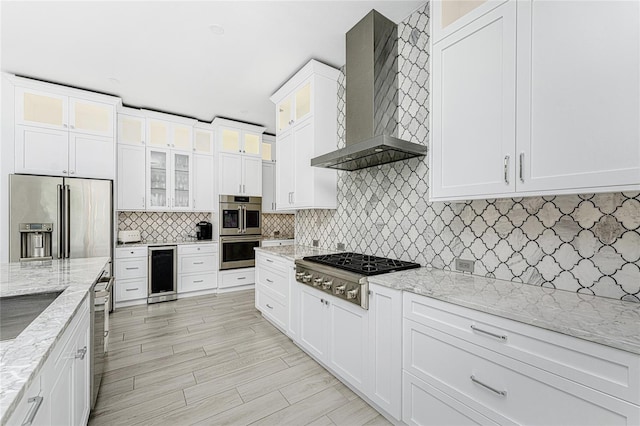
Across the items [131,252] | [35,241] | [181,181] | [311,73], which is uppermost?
[311,73]

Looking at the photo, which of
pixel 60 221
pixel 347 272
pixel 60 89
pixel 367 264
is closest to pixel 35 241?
pixel 60 221

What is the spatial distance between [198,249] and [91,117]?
229cm

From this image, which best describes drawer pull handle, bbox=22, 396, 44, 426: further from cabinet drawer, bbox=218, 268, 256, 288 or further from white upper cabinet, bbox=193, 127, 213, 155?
white upper cabinet, bbox=193, 127, 213, 155

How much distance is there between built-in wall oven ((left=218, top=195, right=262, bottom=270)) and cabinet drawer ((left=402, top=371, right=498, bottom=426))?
3.69 m

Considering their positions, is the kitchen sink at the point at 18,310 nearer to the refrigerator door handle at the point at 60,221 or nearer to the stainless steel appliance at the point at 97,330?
the stainless steel appliance at the point at 97,330

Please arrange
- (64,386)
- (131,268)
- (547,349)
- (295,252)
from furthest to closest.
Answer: (131,268) < (295,252) < (64,386) < (547,349)

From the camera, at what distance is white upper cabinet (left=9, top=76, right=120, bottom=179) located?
3.23 m

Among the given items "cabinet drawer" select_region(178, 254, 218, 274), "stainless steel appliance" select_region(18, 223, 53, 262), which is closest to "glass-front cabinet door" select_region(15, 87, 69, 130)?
"stainless steel appliance" select_region(18, 223, 53, 262)

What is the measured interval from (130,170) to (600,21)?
196 inches

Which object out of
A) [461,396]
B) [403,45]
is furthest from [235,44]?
[461,396]

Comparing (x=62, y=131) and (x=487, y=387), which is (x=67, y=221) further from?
(x=487, y=387)

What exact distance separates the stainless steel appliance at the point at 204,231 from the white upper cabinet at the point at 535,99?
4057mm

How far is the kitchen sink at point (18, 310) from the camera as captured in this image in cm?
137

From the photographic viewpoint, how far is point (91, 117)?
12.0 feet
